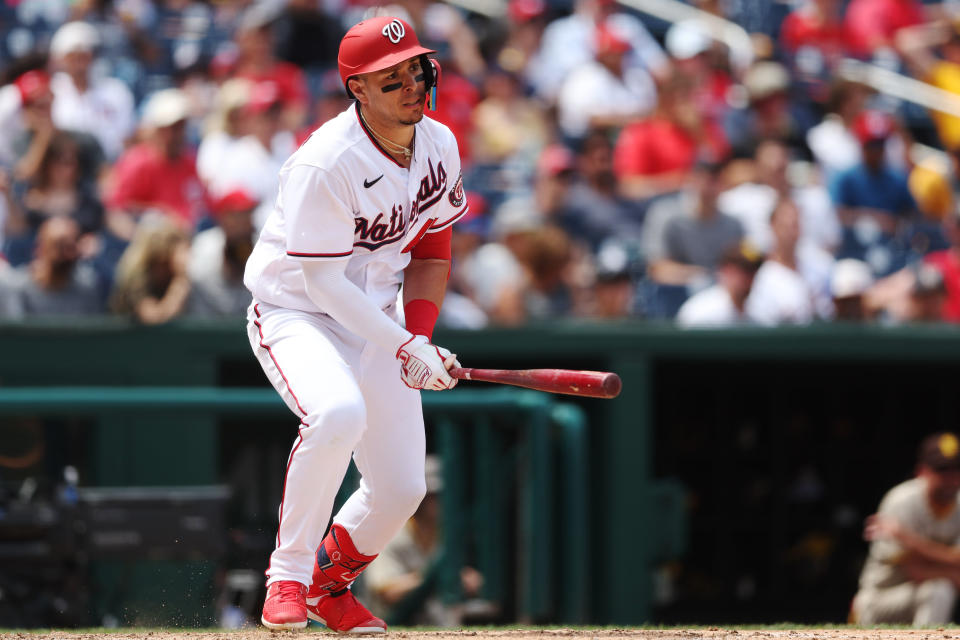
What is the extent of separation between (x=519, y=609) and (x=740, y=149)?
3747mm

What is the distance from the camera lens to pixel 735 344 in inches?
273

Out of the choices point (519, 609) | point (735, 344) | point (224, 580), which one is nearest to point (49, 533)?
point (224, 580)

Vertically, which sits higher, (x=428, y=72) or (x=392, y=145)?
(x=428, y=72)

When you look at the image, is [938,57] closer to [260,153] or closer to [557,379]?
[260,153]

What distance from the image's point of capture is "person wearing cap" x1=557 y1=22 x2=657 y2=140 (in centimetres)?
910

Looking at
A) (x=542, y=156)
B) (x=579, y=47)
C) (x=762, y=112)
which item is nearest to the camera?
(x=542, y=156)

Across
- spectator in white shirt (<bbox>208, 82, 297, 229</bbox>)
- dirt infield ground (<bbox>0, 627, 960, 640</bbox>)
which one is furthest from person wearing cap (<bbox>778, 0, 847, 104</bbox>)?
dirt infield ground (<bbox>0, 627, 960, 640</bbox>)

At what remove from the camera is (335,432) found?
12.0ft

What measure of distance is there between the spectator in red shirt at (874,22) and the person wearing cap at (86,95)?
5494 millimetres

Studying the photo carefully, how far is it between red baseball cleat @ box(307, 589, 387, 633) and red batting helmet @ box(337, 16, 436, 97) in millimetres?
1511

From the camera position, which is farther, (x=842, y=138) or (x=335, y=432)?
(x=842, y=138)

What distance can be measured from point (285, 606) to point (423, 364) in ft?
2.47

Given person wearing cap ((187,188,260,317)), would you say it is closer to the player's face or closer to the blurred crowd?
the blurred crowd

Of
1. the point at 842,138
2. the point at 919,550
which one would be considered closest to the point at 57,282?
the point at 919,550
